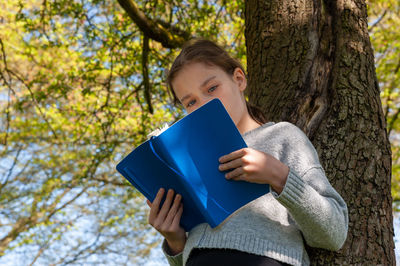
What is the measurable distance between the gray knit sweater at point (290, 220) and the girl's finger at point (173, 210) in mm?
110

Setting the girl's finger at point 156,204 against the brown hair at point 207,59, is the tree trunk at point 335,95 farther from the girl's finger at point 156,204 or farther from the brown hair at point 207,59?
the girl's finger at point 156,204

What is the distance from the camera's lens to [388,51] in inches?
327

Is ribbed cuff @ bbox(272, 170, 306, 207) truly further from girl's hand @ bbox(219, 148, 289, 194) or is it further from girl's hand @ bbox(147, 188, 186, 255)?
girl's hand @ bbox(147, 188, 186, 255)

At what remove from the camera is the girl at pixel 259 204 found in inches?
59.2

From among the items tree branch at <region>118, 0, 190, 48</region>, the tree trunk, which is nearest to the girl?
the tree trunk

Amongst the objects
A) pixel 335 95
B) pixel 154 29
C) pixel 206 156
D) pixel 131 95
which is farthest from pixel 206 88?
pixel 131 95

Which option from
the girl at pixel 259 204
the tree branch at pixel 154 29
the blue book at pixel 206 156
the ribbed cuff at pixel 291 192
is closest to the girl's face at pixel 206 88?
the girl at pixel 259 204

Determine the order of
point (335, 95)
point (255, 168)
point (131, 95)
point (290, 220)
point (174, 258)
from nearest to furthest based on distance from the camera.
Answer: point (255, 168) → point (290, 220) → point (174, 258) → point (335, 95) → point (131, 95)

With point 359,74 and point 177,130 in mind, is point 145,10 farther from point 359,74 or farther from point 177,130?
point 177,130

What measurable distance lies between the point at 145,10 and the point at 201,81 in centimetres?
391

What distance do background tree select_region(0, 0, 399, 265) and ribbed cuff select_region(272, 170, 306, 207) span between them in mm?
654

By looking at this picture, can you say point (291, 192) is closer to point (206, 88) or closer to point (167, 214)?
point (167, 214)

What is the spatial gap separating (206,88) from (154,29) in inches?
132

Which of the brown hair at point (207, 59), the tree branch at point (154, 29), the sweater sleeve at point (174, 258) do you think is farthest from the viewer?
the tree branch at point (154, 29)
